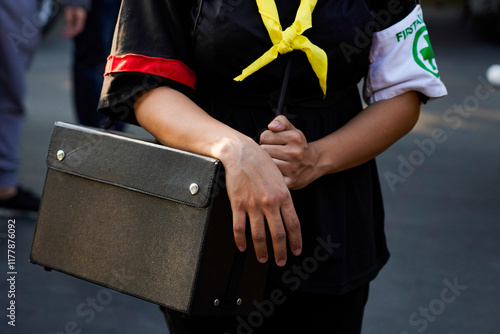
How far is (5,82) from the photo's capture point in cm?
404

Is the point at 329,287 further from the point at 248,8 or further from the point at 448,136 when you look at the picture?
the point at 448,136

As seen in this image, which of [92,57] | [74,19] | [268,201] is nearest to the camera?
[268,201]

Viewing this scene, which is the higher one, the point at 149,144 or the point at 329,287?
the point at 149,144

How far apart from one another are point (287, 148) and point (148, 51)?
0.32m

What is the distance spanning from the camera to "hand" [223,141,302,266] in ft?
4.39

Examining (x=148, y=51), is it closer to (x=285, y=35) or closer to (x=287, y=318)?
(x=285, y=35)

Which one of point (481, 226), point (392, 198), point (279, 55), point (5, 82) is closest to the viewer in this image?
point (279, 55)

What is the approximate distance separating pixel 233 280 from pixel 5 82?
295cm

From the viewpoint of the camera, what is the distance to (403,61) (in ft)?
5.21

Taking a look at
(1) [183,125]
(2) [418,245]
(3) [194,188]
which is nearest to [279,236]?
(3) [194,188]

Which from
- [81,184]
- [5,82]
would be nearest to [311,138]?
[81,184]

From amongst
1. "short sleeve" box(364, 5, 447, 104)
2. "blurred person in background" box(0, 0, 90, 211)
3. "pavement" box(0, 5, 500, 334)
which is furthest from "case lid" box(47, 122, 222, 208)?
"blurred person in background" box(0, 0, 90, 211)

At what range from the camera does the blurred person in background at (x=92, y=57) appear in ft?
16.2

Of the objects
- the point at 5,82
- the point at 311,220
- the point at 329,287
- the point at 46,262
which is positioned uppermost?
the point at 311,220
